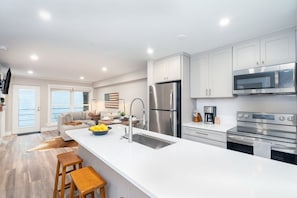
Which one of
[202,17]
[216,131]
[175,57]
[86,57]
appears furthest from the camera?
[86,57]

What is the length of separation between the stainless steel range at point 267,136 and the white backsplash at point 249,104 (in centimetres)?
15

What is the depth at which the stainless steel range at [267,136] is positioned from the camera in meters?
1.84

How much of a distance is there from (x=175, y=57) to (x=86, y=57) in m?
2.02

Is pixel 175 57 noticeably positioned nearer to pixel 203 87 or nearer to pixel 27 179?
pixel 203 87

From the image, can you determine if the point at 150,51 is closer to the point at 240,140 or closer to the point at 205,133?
the point at 205,133

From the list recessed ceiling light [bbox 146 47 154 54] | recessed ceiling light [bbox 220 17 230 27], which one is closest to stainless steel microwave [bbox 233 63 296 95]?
recessed ceiling light [bbox 220 17 230 27]

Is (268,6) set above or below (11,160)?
above

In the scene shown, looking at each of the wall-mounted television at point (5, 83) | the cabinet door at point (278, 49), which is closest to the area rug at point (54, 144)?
the wall-mounted television at point (5, 83)

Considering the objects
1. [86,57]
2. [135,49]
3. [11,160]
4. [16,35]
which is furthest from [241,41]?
[11,160]

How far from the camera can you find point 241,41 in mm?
2400

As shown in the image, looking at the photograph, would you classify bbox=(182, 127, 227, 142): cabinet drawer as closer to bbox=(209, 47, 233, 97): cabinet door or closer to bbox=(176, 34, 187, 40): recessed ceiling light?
bbox=(209, 47, 233, 97): cabinet door

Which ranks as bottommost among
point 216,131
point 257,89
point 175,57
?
point 216,131

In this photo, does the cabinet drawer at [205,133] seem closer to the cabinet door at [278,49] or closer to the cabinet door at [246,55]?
the cabinet door at [246,55]

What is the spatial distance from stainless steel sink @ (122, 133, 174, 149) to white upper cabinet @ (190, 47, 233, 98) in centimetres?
159
